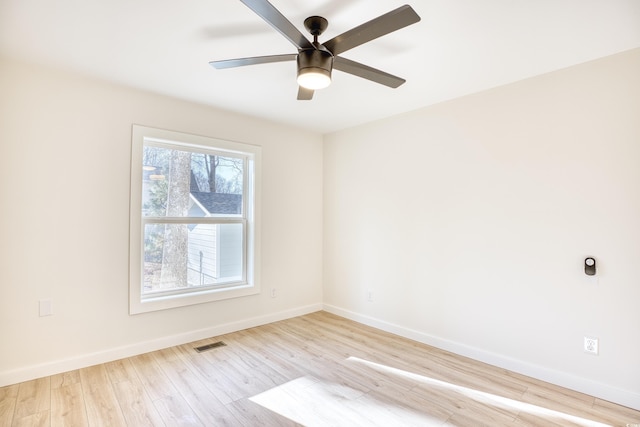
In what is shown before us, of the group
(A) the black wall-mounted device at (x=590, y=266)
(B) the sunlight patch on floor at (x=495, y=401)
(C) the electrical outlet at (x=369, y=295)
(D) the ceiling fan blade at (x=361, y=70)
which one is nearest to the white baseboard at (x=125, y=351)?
(C) the electrical outlet at (x=369, y=295)

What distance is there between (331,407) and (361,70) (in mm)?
2251

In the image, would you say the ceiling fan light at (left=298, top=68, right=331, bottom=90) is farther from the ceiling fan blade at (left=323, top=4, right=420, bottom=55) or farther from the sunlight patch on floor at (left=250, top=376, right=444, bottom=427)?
the sunlight patch on floor at (left=250, top=376, right=444, bottom=427)

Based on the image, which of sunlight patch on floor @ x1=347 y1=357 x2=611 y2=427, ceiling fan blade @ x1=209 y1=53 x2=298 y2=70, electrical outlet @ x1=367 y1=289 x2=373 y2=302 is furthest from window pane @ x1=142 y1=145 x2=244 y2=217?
sunlight patch on floor @ x1=347 y1=357 x2=611 y2=427

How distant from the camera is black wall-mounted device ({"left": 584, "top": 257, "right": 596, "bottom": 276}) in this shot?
235cm

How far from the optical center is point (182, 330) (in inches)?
128

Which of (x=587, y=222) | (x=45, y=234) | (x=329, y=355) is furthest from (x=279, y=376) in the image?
(x=587, y=222)

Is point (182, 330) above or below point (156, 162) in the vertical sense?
below

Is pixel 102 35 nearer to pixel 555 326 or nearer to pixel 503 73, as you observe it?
pixel 503 73

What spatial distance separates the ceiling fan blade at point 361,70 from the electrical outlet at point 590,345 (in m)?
2.35

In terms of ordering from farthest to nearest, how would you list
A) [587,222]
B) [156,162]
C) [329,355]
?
[156,162], [329,355], [587,222]

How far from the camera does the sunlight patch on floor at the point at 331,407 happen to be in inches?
79.9

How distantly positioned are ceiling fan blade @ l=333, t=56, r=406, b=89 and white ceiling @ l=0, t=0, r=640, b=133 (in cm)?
23

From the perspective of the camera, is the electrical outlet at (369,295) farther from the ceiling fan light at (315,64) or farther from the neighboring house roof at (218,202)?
the ceiling fan light at (315,64)

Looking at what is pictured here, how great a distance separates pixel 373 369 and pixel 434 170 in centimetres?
200
